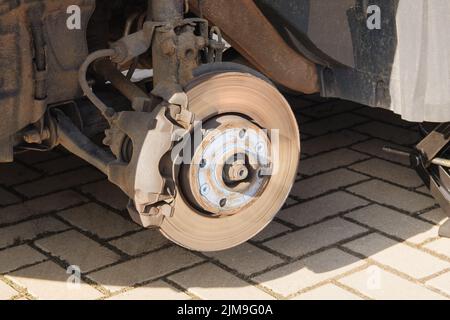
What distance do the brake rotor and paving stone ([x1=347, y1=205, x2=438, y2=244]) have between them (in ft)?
1.77

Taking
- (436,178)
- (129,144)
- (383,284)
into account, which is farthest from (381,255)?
(129,144)

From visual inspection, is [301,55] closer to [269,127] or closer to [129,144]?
[269,127]

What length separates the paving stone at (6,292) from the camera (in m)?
3.04

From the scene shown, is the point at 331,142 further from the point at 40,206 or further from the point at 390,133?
the point at 40,206

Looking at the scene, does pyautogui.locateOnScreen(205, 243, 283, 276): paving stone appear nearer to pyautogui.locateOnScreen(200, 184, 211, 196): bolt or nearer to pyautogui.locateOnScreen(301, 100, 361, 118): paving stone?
pyautogui.locateOnScreen(200, 184, 211, 196): bolt

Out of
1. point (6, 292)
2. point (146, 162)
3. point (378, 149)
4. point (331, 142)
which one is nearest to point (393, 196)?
point (378, 149)

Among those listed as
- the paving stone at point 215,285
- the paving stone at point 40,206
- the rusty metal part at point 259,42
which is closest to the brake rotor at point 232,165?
the paving stone at point 215,285

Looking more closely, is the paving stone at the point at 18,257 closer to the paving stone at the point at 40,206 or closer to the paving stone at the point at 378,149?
the paving stone at the point at 40,206

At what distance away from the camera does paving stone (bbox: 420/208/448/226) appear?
3.65 m

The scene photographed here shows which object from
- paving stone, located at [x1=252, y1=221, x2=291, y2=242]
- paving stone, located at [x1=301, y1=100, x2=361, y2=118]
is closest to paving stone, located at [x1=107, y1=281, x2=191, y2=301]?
paving stone, located at [x1=252, y1=221, x2=291, y2=242]

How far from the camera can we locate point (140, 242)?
3.45m

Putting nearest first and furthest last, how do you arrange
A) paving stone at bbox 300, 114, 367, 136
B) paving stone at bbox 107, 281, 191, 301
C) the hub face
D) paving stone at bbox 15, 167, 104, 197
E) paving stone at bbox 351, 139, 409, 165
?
the hub face < paving stone at bbox 107, 281, 191, 301 < paving stone at bbox 15, 167, 104, 197 < paving stone at bbox 351, 139, 409, 165 < paving stone at bbox 300, 114, 367, 136

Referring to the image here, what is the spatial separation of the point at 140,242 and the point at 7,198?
68 cm
